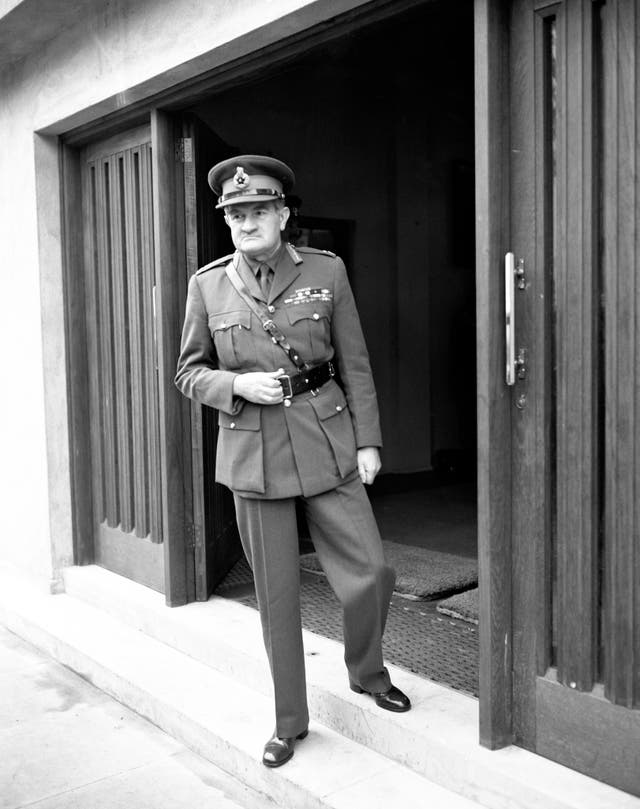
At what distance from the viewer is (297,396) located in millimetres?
3020

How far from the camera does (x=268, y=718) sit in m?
3.37

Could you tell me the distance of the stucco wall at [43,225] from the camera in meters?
4.11

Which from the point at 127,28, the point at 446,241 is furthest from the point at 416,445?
the point at 127,28

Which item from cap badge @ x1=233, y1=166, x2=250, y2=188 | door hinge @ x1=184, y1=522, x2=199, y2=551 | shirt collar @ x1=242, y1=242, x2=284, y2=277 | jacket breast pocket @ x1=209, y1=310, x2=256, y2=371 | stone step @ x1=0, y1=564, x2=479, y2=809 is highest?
cap badge @ x1=233, y1=166, x2=250, y2=188

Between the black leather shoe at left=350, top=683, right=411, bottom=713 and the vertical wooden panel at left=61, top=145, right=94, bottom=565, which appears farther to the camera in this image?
the vertical wooden panel at left=61, top=145, right=94, bottom=565

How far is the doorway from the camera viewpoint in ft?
21.6

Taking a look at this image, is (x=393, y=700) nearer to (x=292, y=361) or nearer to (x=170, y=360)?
(x=292, y=361)

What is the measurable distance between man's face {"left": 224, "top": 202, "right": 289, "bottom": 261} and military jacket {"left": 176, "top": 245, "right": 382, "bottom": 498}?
0.10 m

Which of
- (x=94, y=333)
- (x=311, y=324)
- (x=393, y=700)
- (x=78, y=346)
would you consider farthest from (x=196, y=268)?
(x=393, y=700)

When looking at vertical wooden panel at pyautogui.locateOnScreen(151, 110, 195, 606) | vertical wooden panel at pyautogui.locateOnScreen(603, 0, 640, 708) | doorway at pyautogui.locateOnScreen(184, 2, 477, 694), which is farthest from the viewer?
doorway at pyautogui.locateOnScreen(184, 2, 477, 694)

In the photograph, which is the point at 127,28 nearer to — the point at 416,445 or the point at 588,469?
the point at 588,469

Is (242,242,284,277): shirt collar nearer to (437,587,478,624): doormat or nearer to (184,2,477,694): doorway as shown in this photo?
(437,587,478,624): doormat

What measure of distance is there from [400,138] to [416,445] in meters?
2.45

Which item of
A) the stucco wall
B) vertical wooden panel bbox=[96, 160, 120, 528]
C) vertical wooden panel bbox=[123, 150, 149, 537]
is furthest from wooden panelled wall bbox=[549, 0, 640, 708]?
vertical wooden panel bbox=[96, 160, 120, 528]
